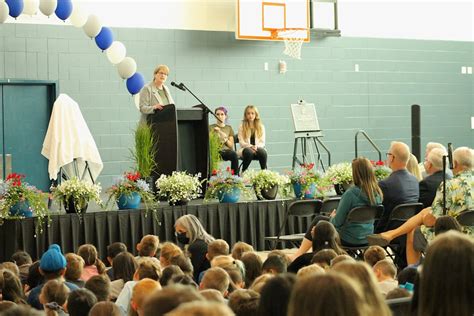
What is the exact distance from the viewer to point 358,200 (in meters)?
7.84

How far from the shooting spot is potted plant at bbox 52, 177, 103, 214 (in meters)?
8.76

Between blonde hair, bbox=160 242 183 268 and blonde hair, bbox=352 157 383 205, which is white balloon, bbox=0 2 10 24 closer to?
blonde hair, bbox=352 157 383 205

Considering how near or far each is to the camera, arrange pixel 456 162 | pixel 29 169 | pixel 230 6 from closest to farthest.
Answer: pixel 456 162 → pixel 29 169 → pixel 230 6

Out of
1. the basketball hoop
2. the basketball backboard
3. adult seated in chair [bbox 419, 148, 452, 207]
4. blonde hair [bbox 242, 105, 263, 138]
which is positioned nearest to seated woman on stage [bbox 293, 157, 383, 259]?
adult seated in chair [bbox 419, 148, 452, 207]

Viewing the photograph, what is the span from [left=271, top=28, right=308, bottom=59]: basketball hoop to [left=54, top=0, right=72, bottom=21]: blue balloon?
3.75 metres

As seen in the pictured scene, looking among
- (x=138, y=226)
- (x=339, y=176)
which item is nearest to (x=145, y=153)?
(x=138, y=226)

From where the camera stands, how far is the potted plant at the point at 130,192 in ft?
29.8

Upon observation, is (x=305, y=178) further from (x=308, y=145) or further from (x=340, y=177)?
(x=308, y=145)

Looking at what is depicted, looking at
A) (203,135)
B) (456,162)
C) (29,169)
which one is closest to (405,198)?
(456,162)

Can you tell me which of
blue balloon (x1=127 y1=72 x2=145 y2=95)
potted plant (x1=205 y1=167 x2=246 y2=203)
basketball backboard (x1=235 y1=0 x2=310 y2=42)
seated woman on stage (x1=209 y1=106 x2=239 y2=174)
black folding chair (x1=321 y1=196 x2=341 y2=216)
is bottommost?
black folding chair (x1=321 y1=196 x2=341 y2=216)

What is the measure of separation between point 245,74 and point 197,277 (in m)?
7.87

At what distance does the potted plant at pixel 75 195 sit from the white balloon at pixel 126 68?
3305 mm

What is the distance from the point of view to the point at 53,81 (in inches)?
492

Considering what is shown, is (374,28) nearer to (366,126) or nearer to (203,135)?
(366,126)
